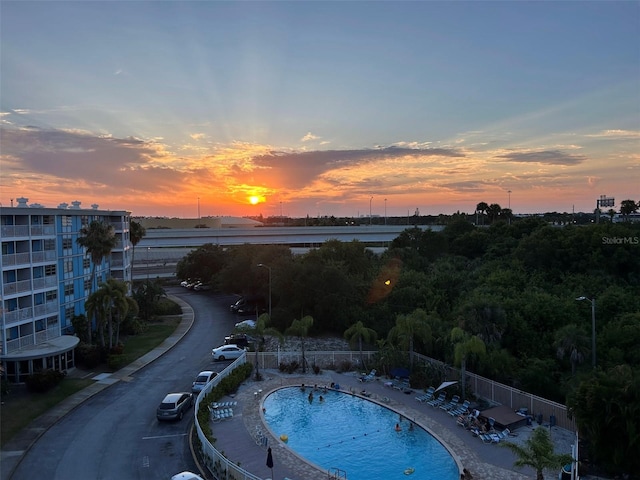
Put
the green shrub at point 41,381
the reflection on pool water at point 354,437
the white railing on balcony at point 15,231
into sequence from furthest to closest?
the white railing on balcony at point 15,231 < the green shrub at point 41,381 < the reflection on pool water at point 354,437

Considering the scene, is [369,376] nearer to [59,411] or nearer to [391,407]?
[391,407]

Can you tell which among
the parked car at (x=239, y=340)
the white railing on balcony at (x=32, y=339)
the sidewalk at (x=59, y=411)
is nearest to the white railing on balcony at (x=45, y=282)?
the white railing on balcony at (x=32, y=339)

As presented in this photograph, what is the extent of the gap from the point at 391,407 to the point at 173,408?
12944 millimetres

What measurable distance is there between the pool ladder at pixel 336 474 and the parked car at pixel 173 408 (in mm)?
10010

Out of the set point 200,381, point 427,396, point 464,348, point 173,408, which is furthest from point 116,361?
point 464,348

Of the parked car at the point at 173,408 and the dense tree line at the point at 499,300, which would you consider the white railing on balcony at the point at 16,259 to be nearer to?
the parked car at the point at 173,408

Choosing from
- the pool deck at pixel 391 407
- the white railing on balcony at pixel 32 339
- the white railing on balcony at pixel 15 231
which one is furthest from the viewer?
the white railing on balcony at pixel 15 231

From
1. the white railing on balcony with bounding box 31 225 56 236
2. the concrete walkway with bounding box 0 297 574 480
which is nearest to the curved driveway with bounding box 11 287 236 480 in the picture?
the concrete walkway with bounding box 0 297 574 480

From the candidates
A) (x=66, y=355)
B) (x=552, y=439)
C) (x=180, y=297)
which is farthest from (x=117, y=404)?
(x=180, y=297)

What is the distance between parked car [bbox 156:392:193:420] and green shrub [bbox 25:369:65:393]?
9058 mm

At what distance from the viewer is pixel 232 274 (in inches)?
2416

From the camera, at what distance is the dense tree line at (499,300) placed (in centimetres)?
2566

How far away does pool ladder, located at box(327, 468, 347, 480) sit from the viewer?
21.4 m

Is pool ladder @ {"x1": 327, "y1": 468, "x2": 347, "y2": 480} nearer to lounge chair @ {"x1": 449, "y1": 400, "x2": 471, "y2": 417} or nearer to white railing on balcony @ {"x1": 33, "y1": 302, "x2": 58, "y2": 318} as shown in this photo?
lounge chair @ {"x1": 449, "y1": 400, "x2": 471, "y2": 417}
